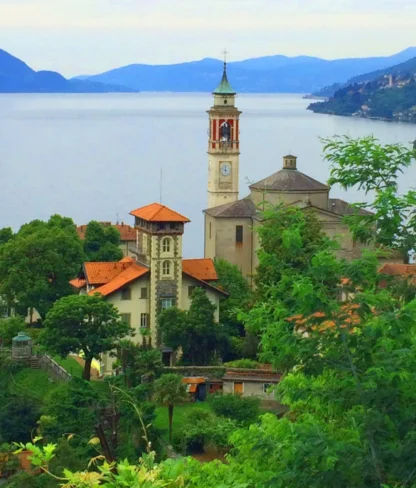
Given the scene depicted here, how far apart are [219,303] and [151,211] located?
277 centimetres

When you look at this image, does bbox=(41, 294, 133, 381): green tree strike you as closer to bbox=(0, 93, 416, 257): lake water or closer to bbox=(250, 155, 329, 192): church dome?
bbox=(250, 155, 329, 192): church dome

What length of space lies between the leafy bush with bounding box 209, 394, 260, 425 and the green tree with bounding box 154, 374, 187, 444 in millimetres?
716

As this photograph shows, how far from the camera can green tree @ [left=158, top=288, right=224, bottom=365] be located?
28214 millimetres

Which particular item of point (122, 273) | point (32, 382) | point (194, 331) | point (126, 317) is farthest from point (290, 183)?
point (32, 382)

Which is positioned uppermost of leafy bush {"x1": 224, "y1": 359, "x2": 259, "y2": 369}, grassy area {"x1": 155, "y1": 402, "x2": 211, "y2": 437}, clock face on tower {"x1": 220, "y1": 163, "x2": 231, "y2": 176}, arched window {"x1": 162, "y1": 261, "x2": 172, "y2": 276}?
clock face on tower {"x1": 220, "y1": 163, "x2": 231, "y2": 176}

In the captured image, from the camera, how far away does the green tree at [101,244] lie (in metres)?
37.0

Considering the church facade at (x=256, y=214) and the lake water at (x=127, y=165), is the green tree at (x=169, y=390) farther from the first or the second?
the lake water at (x=127, y=165)

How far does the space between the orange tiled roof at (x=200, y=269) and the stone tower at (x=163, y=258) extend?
934 mm

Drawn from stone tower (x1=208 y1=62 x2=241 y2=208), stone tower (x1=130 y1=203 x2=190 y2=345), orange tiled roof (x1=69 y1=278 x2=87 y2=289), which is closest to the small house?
stone tower (x1=130 y1=203 x2=190 y2=345)

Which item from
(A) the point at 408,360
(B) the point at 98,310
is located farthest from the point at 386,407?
(B) the point at 98,310

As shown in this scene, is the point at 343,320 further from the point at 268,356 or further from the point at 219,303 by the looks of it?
the point at 219,303

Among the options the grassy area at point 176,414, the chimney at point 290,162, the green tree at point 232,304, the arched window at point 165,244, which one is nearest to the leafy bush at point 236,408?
the grassy area at point 176,414

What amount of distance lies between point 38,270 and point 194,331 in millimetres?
5990

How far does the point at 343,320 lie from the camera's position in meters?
10.7
